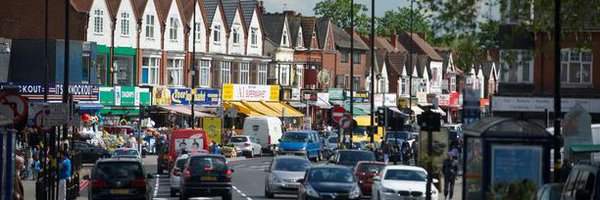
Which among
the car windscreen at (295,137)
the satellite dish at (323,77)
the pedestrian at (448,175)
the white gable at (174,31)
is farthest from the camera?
the satellite dish at (323,77)

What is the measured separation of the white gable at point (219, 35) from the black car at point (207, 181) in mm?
56665

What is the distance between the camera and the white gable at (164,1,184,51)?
3553 inches

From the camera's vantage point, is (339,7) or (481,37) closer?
(481,37)

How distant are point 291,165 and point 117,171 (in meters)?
8.92

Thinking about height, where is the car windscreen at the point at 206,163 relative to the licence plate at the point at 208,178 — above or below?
above

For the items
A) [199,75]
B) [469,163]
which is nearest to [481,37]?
[469,163]

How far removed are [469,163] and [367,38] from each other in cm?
10439

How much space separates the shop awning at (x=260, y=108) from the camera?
94.6 m

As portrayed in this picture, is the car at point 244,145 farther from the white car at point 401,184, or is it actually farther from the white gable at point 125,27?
the white car at point 401,184

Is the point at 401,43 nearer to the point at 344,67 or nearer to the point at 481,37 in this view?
the point at 344,67

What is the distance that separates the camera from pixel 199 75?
306 feet

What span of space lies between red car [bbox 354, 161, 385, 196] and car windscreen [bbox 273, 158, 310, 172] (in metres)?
1.61

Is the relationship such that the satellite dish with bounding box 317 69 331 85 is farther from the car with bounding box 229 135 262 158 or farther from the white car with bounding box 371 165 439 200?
the white car with bounding box 371 165 439 200

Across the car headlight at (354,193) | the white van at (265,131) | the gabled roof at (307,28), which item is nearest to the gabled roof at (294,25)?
the gabled roof at (307,28)
